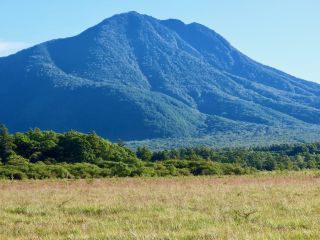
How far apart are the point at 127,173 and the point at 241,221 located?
2197cm

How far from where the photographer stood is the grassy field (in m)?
8.70

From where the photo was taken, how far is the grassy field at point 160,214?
8.70 m

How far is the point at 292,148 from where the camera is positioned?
104250mm

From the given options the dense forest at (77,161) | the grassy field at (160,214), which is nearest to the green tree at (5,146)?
the dense forest at (77,161)

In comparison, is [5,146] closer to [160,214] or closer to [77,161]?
[77,161]

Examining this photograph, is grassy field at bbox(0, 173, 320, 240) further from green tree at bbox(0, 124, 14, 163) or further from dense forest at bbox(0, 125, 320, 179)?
green tree at bbox(0, 124, 14, 163)

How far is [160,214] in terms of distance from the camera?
11117 mm

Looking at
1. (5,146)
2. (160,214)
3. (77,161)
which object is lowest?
(77,161)

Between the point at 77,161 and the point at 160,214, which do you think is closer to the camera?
the point at 160,214

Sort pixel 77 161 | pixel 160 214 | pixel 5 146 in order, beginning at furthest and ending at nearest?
pixel 77 161 < pixel 5 146 < pixel 160 214

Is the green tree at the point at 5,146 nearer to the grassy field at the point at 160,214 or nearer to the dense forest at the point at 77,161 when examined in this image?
the dense forest at the point at 77,161

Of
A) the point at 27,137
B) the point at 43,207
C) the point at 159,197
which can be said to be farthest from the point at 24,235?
the point at 27,137

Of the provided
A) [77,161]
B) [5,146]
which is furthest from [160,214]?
[77,161]

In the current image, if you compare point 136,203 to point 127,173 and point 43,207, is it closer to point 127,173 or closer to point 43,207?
point 43,207
